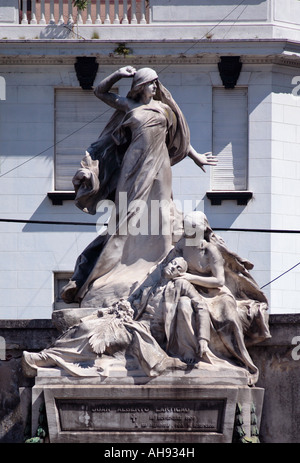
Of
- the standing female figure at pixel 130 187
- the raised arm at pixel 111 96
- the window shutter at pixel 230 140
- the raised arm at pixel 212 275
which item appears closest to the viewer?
the raised arm at pixel 212 275

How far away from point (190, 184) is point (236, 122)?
60.8 inches

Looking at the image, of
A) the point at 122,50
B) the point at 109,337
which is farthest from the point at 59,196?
the point at 109,337

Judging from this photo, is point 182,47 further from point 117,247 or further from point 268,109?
point 117,247

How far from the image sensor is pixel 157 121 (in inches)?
1384

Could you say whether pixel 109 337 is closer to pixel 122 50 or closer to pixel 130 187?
pixel 130 187

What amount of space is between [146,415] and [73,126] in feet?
62.9

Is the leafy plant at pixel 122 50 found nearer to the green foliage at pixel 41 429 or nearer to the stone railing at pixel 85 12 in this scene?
the stone railing at pixel 85 12

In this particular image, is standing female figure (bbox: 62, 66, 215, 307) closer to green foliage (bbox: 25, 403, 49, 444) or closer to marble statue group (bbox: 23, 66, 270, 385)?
marble statue group (bbox: 23, 66, 270, 385)

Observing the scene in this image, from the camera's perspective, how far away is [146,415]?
33188 mm

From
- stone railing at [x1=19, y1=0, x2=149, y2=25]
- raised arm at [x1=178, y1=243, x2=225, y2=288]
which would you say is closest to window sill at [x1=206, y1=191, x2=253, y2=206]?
stone railing at [x1=19, y1=0, x2=149, y2=25]

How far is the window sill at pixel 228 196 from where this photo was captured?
52.0 meters

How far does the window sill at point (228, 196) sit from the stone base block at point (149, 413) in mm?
18987

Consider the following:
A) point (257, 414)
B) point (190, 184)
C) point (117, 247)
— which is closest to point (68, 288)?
point (117, 247)

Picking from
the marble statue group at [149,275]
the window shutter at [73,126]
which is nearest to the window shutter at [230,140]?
the window shutter at [73,126]
